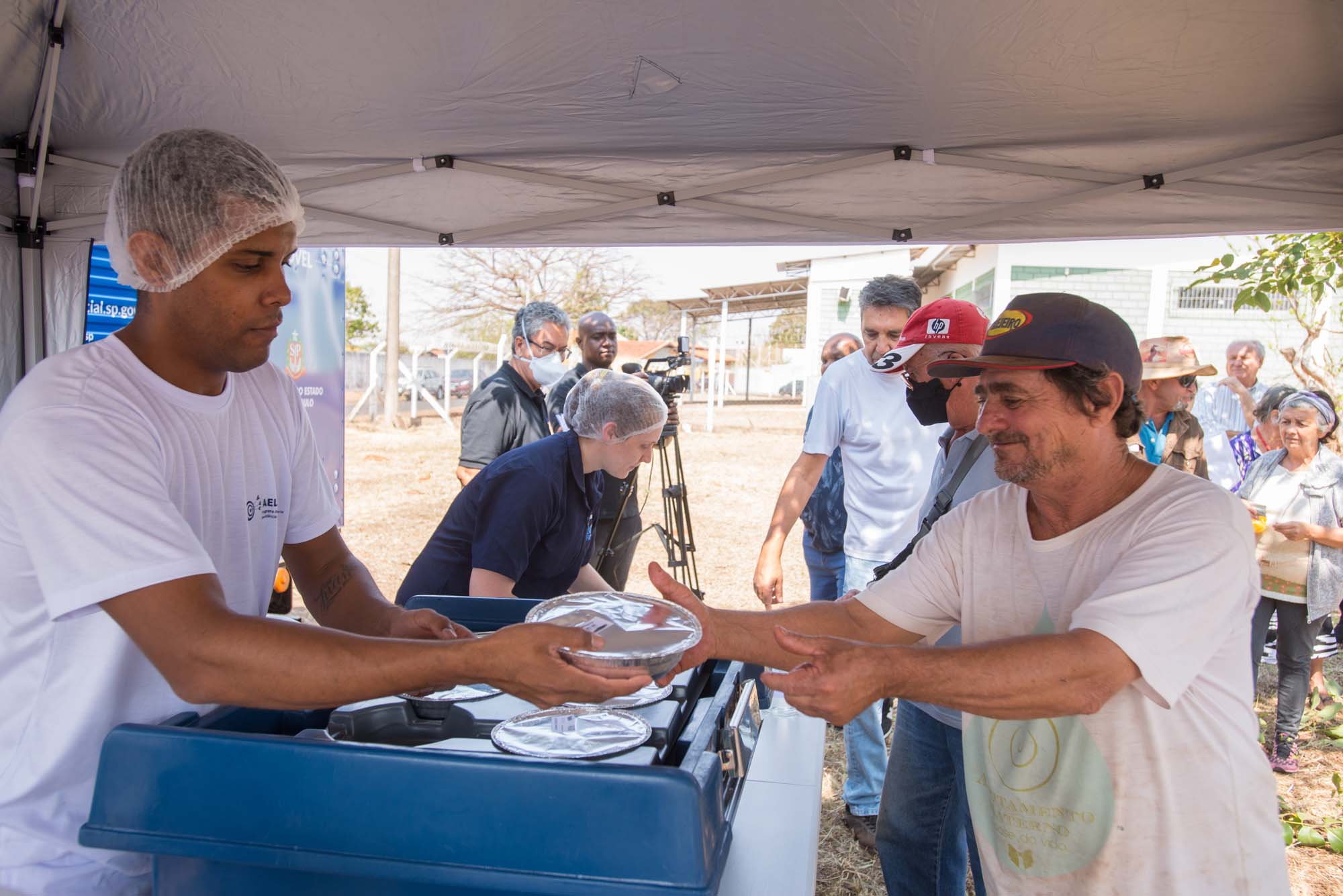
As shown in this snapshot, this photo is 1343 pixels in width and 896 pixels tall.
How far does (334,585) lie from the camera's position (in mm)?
1842

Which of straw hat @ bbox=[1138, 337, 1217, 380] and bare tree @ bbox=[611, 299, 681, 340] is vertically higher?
bare tree @ bbox=[611, 299, 681, 340]

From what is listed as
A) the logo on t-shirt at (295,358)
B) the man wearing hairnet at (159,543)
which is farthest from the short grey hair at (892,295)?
the logo on t-shirt at (295,358)

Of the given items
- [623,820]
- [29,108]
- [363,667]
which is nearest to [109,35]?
[29,108]

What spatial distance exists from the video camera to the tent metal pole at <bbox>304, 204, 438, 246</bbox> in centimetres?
142

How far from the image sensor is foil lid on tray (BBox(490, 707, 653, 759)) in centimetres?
121

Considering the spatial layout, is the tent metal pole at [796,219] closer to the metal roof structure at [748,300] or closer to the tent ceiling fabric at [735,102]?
the tent ceiling fabric at [735,102]

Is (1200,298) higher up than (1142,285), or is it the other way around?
(1142,285)

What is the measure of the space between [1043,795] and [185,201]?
5.57 ft

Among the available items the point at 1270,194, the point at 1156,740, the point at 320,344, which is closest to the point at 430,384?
the point at 320,344

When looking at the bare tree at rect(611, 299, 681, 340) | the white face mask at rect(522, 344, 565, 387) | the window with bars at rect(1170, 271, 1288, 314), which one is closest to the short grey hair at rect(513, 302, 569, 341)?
the white face mask at rect(522, 344, 565, 387)

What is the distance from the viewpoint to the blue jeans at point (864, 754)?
3.62 metres

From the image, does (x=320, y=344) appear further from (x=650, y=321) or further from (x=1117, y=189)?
(x=650, y=321)

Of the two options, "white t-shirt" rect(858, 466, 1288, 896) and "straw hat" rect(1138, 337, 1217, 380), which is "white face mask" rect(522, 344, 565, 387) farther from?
"white t-shirt" rect(858, 466, 1288, 896)

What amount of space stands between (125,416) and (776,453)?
1633 centimetres
